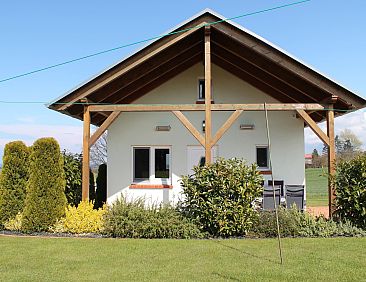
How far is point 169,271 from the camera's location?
640cm

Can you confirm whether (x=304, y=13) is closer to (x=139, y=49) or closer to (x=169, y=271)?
(x=139, y=49)

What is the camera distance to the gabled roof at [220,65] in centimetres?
1102

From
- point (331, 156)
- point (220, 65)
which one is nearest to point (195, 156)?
point (220, 65)

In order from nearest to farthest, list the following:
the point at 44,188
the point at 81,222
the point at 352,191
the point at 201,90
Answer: the point at 352,191, the point at 81,222, the point at 44,188, the point at 201,90

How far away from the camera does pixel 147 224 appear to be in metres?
9.55

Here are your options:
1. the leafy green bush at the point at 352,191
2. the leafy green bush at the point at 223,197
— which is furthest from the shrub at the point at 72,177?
the leafy green bush at the point at 352,191

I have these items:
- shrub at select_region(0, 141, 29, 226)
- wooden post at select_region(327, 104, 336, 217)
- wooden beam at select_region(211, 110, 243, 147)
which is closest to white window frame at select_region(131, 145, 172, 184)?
wooden beam at select_region(211, 110, 243, 147)

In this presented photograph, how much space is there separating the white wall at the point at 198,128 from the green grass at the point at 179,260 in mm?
4990

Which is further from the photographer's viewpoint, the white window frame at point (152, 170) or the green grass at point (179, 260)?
the white window frame at point (152, 170)

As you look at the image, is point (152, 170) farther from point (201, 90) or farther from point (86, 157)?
point (86, 157)

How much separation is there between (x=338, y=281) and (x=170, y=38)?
7.41 metres

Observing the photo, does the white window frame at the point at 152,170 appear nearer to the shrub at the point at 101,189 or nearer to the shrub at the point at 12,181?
the shrub at the point at 101,189

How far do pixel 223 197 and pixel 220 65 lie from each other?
227 inches

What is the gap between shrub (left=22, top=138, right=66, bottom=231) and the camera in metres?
10.2
